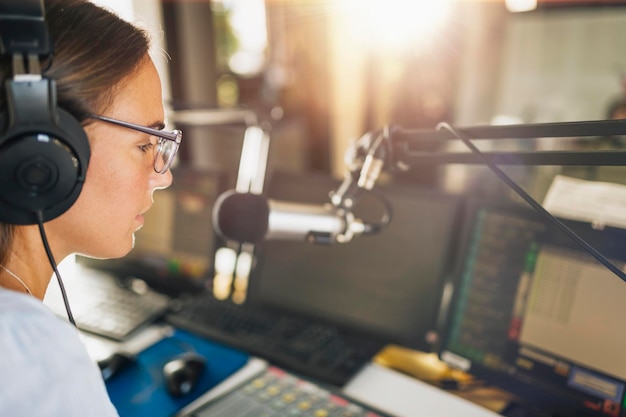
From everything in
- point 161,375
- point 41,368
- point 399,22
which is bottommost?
point 161,375

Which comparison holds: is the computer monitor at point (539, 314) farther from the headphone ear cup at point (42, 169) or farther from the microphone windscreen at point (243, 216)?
the headphone ear cup at point (42, 169)

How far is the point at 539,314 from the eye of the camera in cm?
90

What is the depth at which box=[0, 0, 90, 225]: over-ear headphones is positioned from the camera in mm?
554

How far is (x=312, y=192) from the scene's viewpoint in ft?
4.06

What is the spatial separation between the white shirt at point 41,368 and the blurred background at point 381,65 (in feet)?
3.14

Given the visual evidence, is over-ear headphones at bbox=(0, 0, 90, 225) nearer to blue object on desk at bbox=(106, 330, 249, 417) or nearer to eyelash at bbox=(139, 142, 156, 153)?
eyelash at bbox=(139, 142, 156, 153)

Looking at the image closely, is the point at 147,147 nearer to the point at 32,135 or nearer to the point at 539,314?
the point at 32,135

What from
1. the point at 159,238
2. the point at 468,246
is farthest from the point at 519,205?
the point at 159,238

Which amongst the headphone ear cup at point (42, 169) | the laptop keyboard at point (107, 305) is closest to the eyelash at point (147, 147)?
the headphone ear cup at point (42, 169)

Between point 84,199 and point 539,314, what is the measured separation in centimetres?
77

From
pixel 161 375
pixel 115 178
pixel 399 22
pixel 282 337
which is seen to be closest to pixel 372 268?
pixel 282 337

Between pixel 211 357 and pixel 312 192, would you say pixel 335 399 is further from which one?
pixel 312 192

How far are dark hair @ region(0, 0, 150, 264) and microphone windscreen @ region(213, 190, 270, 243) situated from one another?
26 cm

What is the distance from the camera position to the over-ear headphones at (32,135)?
0.55 metres
